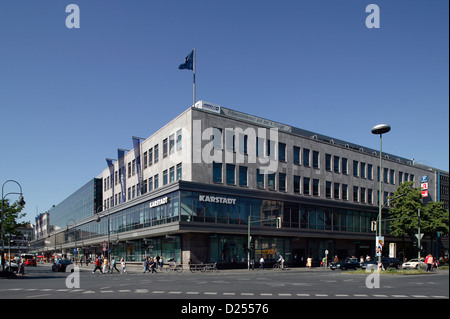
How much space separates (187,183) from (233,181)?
23.5 ft

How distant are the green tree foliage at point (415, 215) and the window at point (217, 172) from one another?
3084 cm

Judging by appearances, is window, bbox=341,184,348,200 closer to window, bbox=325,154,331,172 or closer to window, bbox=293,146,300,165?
window, bbox=325,154,331,172

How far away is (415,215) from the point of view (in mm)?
64812

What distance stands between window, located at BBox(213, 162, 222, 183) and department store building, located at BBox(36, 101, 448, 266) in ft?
0.40

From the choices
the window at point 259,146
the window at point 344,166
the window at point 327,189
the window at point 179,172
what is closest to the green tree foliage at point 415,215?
the window at point 344,166

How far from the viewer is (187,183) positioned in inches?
1941

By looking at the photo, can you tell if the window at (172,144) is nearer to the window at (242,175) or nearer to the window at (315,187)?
the window at (242,175)

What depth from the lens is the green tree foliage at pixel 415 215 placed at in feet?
215

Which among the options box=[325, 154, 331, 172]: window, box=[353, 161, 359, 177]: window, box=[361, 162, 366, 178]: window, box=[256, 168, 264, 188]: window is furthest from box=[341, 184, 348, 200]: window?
box=[256, 168, 264, 188]: window

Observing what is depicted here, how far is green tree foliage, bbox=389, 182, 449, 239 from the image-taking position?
215 ft

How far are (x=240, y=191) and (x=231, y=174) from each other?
241cm

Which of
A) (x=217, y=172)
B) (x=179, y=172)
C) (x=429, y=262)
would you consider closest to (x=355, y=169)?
(x=217, y=172)
